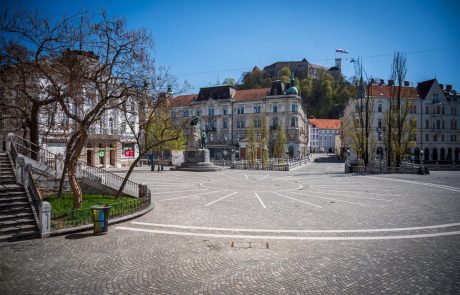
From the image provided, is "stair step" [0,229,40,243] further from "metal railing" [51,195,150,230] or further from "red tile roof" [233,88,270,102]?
"red tile roof" [233,88,270,102]

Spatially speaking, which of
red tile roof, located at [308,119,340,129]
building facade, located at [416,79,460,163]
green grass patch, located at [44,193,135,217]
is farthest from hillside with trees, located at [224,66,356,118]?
green grass patch, located at [44,193,135,217]

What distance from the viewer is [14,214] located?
11.6 meters

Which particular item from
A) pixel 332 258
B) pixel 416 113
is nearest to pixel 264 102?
pixel 416 113

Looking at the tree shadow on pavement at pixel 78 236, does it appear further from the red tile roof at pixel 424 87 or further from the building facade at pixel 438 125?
the red tile roof at pixel 424 87

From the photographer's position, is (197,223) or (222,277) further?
(197,223)

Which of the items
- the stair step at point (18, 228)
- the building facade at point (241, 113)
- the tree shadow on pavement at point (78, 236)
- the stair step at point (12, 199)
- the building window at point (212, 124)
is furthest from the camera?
the building window at point (212, 124)

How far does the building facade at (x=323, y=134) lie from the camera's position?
125m

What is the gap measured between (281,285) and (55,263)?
6.73m

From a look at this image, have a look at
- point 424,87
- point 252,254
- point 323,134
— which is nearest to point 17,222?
point 252,254

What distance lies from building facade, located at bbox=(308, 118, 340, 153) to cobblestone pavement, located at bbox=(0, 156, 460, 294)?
369ft

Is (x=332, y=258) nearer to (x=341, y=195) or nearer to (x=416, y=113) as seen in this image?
(x=341, y=195)

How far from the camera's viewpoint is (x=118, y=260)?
8.70 metres

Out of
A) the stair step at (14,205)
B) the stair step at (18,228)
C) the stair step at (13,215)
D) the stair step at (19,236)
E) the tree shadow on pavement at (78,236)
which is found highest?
the stair step at (14,205)

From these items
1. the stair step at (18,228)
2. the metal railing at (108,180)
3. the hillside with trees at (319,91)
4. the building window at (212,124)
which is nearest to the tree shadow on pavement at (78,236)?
the stair step at (18,228)
